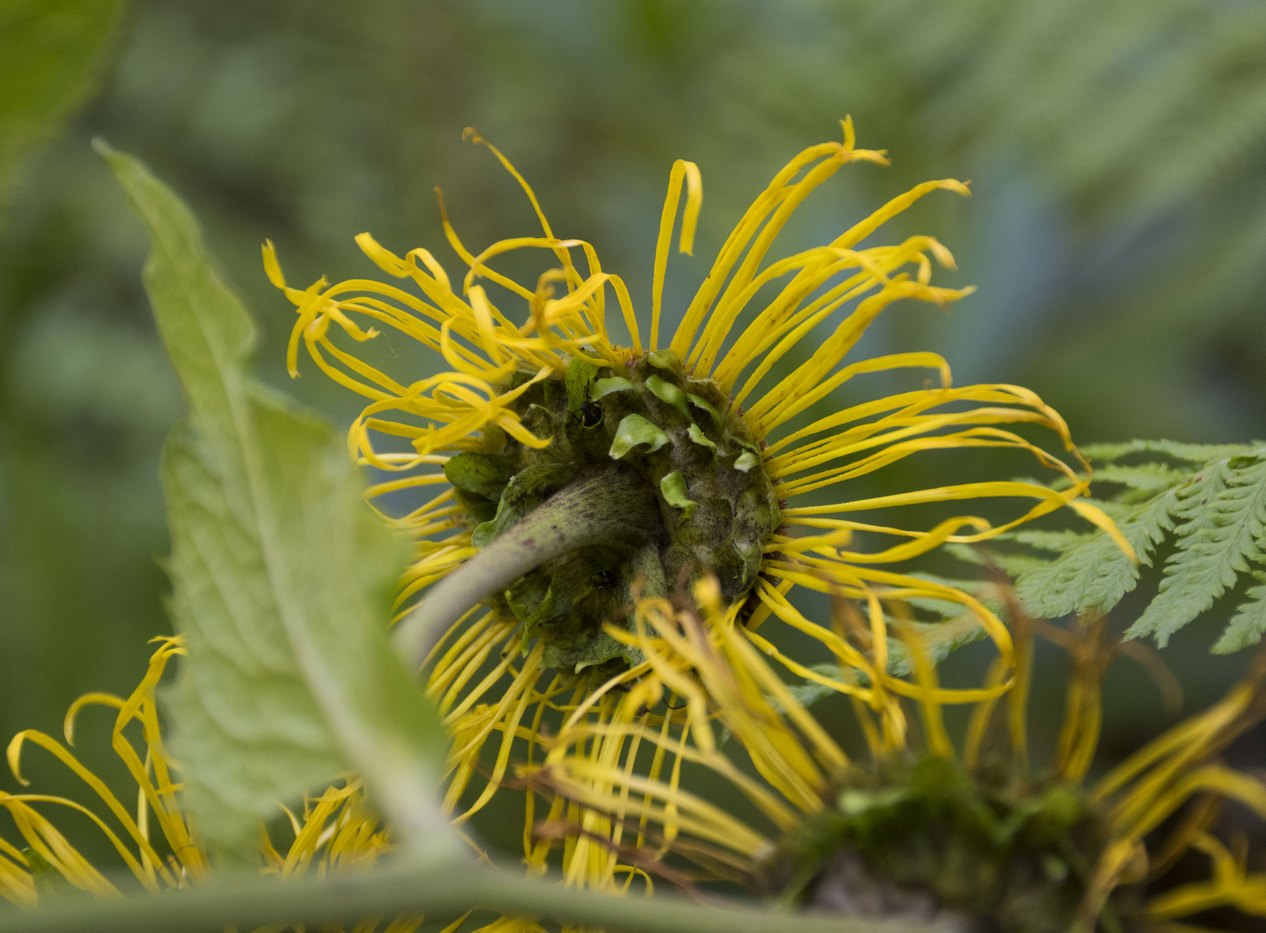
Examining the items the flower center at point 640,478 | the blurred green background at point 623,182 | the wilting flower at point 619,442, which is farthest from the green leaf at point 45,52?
the blurred green background at point 623,182

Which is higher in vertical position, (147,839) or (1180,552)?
(1180,552)

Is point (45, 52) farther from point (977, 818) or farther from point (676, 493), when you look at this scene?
point (977, 818)

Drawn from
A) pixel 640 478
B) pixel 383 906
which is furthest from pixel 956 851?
pixel 640 478

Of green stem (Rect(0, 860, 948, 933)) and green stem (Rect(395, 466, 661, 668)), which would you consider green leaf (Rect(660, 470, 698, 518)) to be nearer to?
green stem (Rect(395, 466, 661, 668))

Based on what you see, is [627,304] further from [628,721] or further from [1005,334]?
[1005,334]

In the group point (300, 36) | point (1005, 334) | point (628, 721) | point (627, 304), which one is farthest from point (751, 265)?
point (300, 36)

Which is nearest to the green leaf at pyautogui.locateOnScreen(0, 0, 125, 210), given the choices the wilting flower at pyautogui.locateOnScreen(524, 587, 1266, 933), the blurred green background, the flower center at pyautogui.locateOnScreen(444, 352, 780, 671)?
the flower center at pyautogui.locateOnScreen(444, 352, 780, 671)

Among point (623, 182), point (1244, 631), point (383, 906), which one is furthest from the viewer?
point (623, 182)
